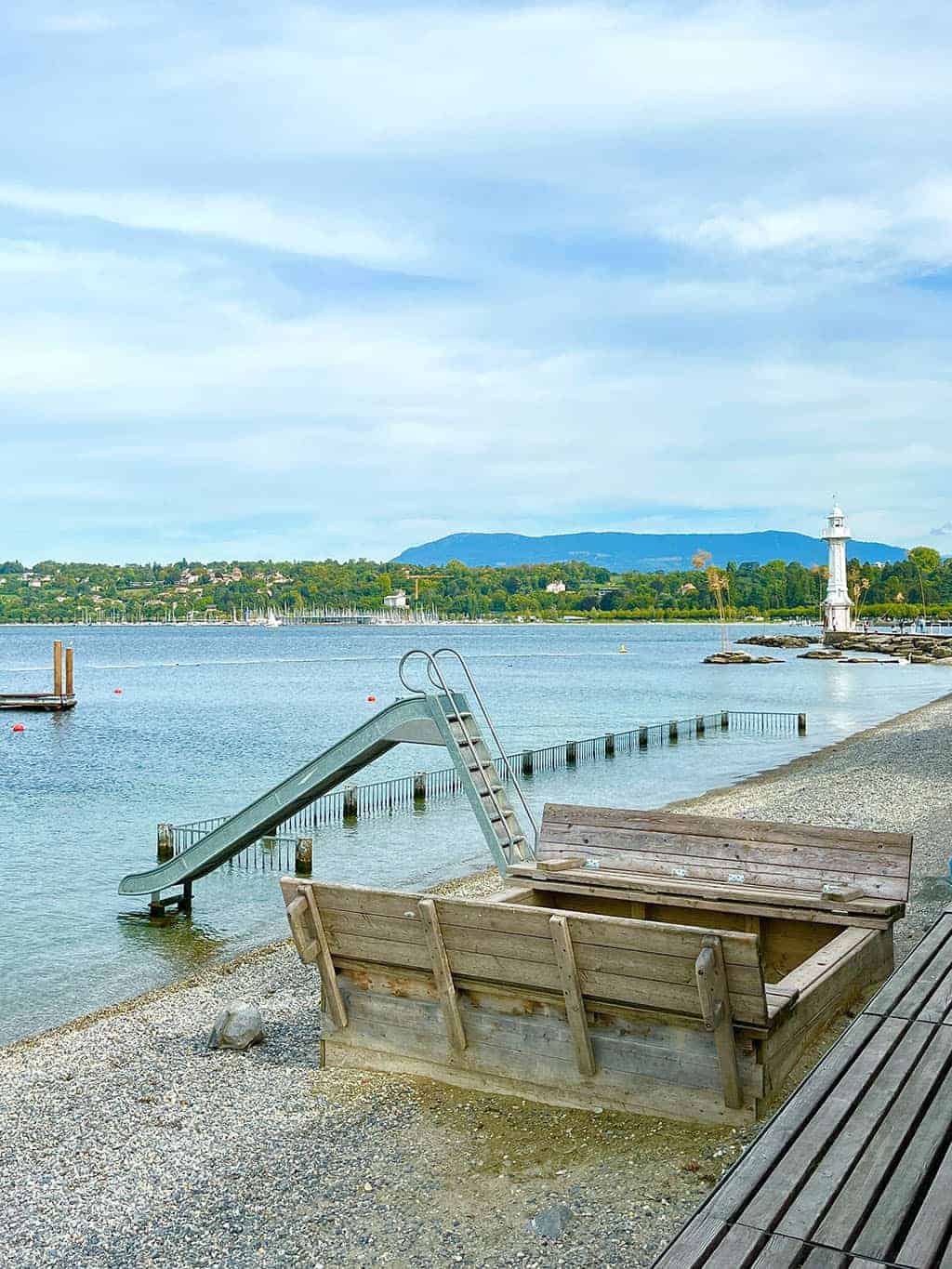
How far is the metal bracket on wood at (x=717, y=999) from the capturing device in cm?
600

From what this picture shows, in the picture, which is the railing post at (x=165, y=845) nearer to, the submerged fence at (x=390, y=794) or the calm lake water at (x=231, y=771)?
the submerged fence at (x=390, y=794)

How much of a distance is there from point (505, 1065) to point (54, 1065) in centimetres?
452

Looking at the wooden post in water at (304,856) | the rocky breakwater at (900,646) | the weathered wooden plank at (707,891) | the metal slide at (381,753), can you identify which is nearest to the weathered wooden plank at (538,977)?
the weathered wooden plank at (707,891)

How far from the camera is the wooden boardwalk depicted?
3342 millimetres

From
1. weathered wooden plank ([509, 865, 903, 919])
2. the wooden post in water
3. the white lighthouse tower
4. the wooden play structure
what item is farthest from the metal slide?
the white lighthouse tower

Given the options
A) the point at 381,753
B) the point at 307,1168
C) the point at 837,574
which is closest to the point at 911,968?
the point at 307,1168

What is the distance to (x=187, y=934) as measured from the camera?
658 inches

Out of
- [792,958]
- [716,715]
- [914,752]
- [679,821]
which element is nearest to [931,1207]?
[792,958]

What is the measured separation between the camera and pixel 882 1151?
396 cm

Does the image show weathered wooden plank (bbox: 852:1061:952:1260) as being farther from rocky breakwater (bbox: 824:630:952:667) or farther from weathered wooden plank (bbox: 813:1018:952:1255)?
rocky breakwater (bbox: 824:630:952:667)

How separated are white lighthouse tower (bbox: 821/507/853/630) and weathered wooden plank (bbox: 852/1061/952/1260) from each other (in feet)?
502

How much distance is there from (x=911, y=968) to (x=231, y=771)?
32928 mm

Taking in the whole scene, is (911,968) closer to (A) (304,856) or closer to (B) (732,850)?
(B) (732,850)

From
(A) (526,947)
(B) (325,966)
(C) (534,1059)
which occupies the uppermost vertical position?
(A) (526,947)
